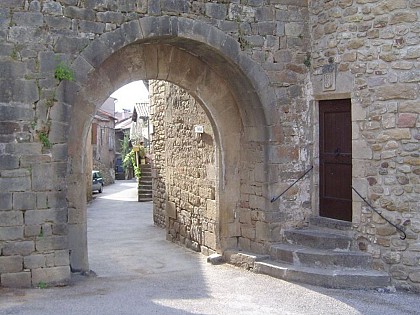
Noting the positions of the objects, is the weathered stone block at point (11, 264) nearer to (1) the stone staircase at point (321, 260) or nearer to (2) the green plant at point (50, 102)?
(2) the green plant at point (50, 102)

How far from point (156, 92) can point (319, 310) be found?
24.5ft

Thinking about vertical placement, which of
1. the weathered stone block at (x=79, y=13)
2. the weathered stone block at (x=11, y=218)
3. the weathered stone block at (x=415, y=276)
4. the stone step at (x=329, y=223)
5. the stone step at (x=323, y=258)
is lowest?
the weathered stone block at (x=415, y=276)

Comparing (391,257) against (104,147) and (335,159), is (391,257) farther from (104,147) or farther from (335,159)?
(104,147)

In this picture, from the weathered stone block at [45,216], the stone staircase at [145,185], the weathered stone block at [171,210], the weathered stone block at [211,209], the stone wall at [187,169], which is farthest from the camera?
the stone staircase at [145,185]

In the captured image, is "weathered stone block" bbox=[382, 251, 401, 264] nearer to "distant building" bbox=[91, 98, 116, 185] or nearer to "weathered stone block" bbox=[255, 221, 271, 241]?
"weathered stone block" bbox=[255, 221, 271, 241]

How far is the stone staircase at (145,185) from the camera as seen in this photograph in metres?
20.4

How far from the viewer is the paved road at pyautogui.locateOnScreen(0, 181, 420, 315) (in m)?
5.45

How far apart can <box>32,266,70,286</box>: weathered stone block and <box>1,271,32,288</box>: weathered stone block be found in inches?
2.5

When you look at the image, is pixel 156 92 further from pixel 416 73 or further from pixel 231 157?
pixel 416 73

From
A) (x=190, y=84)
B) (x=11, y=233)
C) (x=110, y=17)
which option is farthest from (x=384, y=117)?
(x=11, y=233)

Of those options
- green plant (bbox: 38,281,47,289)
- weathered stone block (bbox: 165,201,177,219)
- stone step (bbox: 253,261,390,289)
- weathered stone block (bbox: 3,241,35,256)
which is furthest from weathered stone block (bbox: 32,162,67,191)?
weathered stone block (bbox: 165,201,177,219)

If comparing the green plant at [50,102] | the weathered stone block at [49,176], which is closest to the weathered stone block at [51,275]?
the weathered stone block at [49,176]

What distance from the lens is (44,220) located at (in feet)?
20.0

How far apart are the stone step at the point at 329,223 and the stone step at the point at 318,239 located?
0.12 metres
